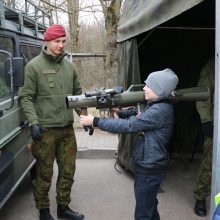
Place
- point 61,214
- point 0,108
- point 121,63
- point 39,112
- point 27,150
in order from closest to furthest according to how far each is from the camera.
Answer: point 0,108 → point 39,112 → point 61,214 → point 27,150 → point 121,63

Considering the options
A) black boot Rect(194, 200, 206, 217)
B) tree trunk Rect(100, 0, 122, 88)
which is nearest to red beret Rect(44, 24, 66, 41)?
black boot Rect(194, 200, 206, 217)

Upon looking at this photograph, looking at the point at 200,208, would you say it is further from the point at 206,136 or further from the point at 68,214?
the point at 68,214

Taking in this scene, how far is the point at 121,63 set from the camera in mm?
5262

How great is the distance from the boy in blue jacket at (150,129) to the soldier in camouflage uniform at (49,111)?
751 millimetres

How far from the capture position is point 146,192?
10.0ft

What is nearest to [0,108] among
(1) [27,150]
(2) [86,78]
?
(1) [27,150]

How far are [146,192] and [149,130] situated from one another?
0.51m

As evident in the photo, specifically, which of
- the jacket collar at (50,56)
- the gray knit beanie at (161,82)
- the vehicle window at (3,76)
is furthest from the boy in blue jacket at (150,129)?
the vehicle window at (3,76)

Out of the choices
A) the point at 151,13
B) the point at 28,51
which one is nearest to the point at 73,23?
the point at 28,51

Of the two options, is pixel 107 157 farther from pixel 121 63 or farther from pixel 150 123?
pixel 150 123

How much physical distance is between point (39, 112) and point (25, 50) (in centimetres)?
127

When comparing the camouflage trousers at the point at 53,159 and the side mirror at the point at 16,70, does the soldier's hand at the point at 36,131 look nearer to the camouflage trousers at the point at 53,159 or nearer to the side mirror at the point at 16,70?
the camouflage trousers at the point at 53,159

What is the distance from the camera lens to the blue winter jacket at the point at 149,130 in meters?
2.92

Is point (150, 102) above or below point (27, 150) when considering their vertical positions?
above
